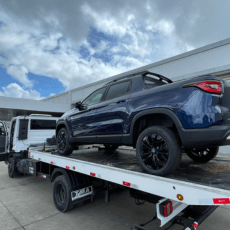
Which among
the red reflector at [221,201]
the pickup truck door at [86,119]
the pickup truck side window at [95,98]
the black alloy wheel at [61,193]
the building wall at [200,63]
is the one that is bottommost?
the black alloy wheel at [61,193]

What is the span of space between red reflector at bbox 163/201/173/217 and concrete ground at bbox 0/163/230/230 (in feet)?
1.99

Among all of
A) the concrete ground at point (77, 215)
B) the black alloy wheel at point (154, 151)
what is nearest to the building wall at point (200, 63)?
the concrete ground at point (77, 215)

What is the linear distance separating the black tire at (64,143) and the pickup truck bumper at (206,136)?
2.73m

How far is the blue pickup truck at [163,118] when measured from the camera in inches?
85.5

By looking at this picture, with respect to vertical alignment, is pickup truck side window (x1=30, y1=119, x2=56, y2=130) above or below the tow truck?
above

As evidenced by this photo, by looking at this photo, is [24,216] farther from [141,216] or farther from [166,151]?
[166,151]

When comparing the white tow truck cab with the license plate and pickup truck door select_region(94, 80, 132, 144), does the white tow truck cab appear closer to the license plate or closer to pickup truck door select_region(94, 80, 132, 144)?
the license plate

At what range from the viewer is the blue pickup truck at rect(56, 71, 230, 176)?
217cm

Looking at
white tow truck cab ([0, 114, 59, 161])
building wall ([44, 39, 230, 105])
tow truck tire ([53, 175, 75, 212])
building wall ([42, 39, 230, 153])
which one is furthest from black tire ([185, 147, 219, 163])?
building wall ([44, 39, 230, 105])

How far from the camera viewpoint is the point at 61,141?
4520mm

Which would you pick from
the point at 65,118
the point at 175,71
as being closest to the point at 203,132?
the point at 65,118

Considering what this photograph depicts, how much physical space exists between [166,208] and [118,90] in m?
2.04

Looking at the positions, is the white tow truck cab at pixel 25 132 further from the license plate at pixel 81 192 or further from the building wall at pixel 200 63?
the building wall at pixel 200 63

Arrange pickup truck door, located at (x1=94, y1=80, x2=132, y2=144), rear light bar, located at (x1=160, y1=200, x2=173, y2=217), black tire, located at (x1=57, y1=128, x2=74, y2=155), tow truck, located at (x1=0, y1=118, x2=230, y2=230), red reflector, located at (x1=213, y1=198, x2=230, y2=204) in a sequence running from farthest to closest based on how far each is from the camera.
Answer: black tire, located at (x1=57, y1=128, x2=74, y2=155) < pickup truck door, located at (x1=94, y1=80, x2=132, y2=144) < rear light bar, located at (x1=160, y1=200, x2=173, y2=217) < tow truck, located at (x1=0, y1=118, x2=230, y2=230) < red reflector, located at (x1=213, y1=198, x2=230, y2=204)
